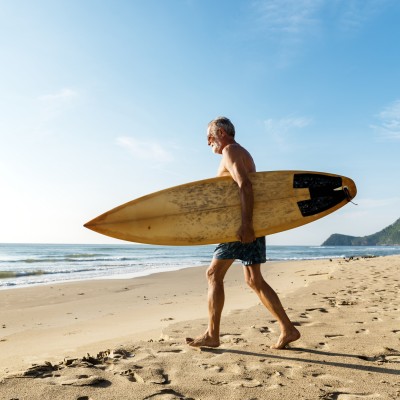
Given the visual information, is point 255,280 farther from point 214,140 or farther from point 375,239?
point 375,239

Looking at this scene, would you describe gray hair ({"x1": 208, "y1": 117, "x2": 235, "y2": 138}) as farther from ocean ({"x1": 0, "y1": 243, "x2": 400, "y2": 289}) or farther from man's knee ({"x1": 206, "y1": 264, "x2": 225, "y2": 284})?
ocean ({"x1": 0, "y1": 243, "x2": 400, "y2": 289})

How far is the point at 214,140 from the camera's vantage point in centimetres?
335

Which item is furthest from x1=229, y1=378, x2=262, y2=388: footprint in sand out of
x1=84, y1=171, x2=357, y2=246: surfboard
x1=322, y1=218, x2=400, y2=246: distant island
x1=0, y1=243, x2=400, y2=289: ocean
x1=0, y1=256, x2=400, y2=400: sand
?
x1=322, y1=218, x2=400, y2=246: distant island

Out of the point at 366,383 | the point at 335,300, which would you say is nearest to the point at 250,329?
the point at 366,383

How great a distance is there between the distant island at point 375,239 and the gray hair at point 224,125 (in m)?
126

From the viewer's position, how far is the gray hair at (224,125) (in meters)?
3.29

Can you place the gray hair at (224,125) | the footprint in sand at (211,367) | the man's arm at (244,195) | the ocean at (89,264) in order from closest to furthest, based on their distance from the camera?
the footprint in sand at (211,367), the man's arm at (244,195), the gray hair at (224,125), the ocean at (89,264)

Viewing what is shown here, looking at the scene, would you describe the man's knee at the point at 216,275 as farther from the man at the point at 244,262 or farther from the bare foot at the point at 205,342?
the bare foot at the point at 205,342

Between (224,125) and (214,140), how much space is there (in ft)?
0.50

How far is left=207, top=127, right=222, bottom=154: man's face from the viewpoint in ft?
10.9

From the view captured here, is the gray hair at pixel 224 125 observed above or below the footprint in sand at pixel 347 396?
above

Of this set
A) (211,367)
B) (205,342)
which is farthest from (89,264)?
(211,367)

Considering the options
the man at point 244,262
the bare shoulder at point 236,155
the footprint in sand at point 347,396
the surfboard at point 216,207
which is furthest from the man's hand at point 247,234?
the footprint in sand at point 347,396

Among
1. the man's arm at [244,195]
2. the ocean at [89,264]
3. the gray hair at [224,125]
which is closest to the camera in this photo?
the man's arm at [244,195]
